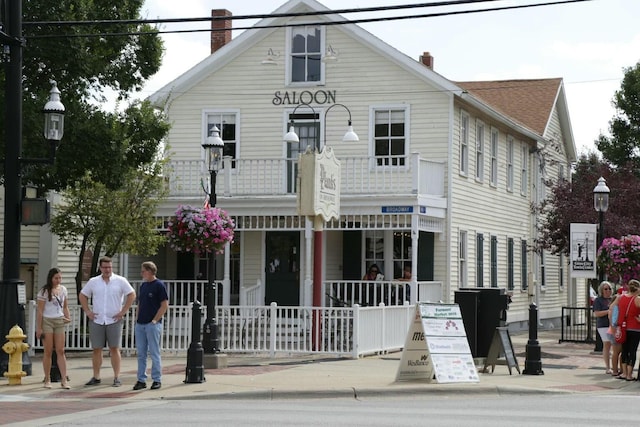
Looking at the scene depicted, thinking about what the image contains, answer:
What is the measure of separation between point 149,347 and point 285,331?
6.23 m

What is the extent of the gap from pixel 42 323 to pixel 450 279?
1471 cm

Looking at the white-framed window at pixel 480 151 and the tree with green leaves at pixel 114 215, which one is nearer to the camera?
the tree with green leaves at pixel 114 215

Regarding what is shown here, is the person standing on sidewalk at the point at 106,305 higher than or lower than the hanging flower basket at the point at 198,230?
lower

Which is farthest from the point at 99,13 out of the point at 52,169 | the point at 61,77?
the point at 52,169

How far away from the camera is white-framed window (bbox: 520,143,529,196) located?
3638 centimetres

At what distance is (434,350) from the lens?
16812 millimetres

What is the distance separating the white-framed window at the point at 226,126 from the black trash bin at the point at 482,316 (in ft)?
41.5

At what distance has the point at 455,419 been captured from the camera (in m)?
12.7

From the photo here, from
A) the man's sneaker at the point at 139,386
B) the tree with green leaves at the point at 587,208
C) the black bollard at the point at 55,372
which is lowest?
the man's sneaker at the point at 139,386

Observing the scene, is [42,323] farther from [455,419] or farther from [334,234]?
[334,234]

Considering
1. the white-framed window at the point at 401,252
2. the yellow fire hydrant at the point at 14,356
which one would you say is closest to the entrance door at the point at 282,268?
the white-framed window at the point at 401,252

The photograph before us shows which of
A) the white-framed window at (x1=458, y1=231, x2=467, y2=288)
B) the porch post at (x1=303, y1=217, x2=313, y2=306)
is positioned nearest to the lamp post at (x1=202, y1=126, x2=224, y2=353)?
the porch post at (x1=303, y1=217, x2=313, y2=306)

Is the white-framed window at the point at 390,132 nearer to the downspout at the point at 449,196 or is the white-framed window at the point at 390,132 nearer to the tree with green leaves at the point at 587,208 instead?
the downspout at the point at 449,196

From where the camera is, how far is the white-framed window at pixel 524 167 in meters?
36.4
